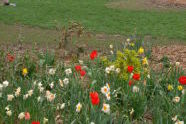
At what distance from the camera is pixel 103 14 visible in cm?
1294

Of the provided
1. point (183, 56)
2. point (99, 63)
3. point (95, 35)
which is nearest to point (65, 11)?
point (95, 35)

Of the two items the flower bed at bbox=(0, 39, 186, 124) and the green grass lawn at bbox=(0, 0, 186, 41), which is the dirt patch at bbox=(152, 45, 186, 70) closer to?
the green grass lawn at bbox=(0, 0, 186, 41)

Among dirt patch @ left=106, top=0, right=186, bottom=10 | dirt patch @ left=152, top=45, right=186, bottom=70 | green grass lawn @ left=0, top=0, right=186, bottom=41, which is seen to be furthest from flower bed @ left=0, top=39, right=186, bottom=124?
dirt patch @ left=106, top=0, right=186, bottom=10

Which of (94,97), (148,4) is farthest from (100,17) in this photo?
(94,97)

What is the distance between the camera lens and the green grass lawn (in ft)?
34.7

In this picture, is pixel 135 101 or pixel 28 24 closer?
pixel 135 101

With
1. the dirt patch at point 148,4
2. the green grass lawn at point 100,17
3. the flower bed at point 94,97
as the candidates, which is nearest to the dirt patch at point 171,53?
the green grass lawn at point 100,17

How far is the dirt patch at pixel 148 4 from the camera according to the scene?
1470 cm

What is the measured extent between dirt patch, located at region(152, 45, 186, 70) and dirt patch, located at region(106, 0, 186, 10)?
20.6 feet

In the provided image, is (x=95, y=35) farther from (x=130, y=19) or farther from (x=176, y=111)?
(x=176, y=111)

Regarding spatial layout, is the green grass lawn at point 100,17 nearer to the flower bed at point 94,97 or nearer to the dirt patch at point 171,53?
the dirt patch at point 171,53

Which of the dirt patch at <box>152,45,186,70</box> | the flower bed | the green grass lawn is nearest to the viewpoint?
the flower bed

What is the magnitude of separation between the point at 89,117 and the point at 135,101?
70 cm

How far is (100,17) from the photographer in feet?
40.6
